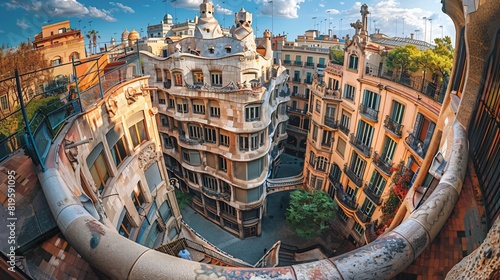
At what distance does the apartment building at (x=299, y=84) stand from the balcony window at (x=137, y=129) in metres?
32.3

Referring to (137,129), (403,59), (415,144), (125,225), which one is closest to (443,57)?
(403,59)

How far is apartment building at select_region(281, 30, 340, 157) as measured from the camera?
42312 mm

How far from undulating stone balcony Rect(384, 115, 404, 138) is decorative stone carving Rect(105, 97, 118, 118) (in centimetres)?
1535

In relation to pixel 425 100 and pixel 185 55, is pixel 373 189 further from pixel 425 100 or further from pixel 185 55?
pixel 185 55

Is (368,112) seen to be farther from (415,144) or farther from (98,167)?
(98,167)

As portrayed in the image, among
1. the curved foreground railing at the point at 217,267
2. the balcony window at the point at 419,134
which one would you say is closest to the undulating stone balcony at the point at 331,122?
the balcony window at the point at 419,134

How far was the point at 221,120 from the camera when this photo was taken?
23.7 metres

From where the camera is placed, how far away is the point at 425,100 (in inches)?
571

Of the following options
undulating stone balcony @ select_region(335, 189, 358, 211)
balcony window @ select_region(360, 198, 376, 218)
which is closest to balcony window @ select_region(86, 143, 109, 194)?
balcony window @ select_region(360, 198, 376, 218)

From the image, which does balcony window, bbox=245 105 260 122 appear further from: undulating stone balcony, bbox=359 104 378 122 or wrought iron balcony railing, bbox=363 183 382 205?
wrought iron balcony railing, bbox=363 183 382 205

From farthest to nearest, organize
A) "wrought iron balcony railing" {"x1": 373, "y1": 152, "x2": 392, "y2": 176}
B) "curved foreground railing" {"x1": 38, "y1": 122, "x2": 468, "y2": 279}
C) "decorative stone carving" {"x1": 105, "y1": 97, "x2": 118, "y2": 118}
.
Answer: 1. "wrought iron balcony railing" {"x1": 373, "y1": 152, "x2": 392, "y2": 176}
2. "decorative stone carving" {"x1": 105, "y1": 97, "x2": 118, "y2": 118}
3. "curved foreground railing" {"x1": 38, "y1": 122, "x2": 468, "y2": 279}

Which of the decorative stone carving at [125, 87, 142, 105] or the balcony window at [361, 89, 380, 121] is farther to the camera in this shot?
the balcony window at [361, 89, 380, 121]

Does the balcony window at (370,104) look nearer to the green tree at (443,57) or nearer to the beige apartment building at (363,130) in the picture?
the beige apartment building at (363,130)

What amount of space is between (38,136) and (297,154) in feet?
132
